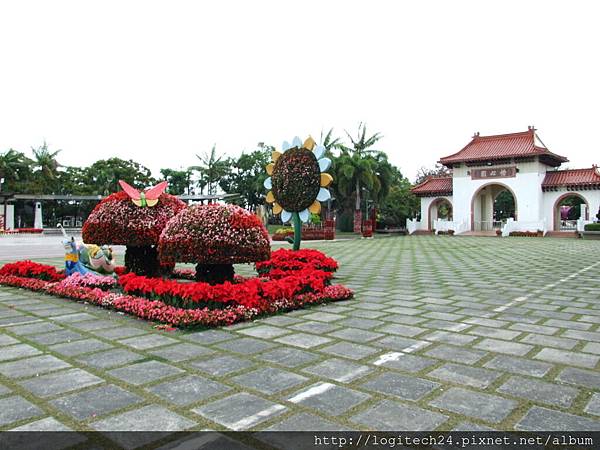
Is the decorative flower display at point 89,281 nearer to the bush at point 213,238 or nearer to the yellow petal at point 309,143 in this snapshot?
the bush at point 213,238

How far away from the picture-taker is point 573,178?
89.8 feet

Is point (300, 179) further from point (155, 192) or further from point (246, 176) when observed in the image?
point (246, 176)

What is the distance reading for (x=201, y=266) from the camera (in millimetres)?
6273

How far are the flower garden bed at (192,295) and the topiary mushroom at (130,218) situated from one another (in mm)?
643

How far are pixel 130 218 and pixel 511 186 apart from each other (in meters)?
26.9

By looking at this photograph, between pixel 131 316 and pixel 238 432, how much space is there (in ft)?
10.3

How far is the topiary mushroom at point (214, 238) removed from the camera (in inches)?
222

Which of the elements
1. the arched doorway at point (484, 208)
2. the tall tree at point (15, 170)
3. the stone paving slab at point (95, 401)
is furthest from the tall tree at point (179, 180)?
the stone paving slab at point (95, 401)

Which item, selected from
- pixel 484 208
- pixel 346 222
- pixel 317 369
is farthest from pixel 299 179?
pixel 484 208

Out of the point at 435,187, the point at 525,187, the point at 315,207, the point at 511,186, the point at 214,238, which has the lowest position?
the point at 214,238

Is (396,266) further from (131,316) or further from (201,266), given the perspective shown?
(131,316)

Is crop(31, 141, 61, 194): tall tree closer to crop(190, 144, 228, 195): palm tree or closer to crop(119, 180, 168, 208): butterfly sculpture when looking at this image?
crop(190, 144, 228, 195): palm tree

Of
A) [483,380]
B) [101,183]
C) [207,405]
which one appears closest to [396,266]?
[483,380]

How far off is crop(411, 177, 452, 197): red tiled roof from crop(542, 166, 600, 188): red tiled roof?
6.19 m
